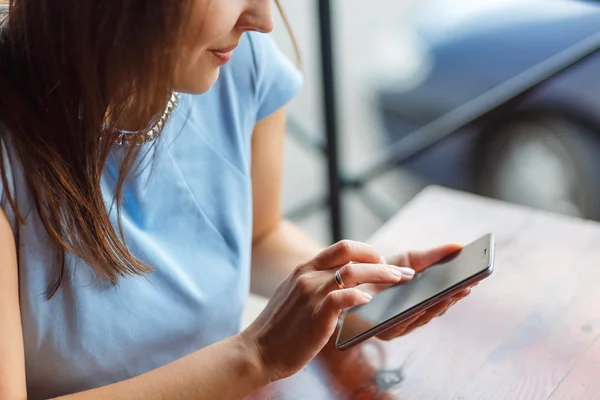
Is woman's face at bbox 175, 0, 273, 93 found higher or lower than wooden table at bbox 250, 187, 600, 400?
higher

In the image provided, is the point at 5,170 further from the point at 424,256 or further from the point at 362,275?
the point at 424,256

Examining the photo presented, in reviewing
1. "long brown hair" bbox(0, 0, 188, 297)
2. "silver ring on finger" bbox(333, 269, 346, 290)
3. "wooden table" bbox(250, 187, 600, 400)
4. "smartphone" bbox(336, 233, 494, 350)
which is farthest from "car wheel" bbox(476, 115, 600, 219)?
"long brown hair" bbox(0, 0, 188, 297)

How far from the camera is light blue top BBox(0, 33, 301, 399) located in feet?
2.81

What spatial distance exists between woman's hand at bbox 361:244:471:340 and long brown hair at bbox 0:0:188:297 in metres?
0.32

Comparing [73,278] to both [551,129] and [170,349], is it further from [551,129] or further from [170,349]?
[551,129]

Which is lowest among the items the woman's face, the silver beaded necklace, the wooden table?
the wooden table

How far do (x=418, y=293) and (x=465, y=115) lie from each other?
1.10 meters

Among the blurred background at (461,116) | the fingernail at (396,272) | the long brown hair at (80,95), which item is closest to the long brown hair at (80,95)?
the long brown hair at (80,95)

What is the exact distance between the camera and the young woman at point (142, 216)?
732 mm

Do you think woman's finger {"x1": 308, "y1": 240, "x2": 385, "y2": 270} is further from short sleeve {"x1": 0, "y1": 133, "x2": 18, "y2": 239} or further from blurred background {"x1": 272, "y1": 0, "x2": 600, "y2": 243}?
blurred background {"x1": 272, "y1": 0, "x2": 600, "y2": 243}

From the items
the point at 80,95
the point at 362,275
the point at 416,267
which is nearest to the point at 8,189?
the point at 80,95

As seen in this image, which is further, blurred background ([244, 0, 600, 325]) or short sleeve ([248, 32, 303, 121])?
blurred background ([244, 0, 600, 325])

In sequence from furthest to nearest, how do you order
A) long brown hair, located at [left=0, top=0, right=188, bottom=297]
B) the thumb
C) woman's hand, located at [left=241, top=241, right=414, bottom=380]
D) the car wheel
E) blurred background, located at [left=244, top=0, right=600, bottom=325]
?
the car wheel
blurred background, located at [left=244, top=0, right=600, bottom=325]
the thumb
woman's hand, located at [left=241, top=241, right=414, bottom=380]
long brown hair, located at [left=0, top=0, right=188, bottom=297]

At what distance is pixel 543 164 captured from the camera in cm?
232
